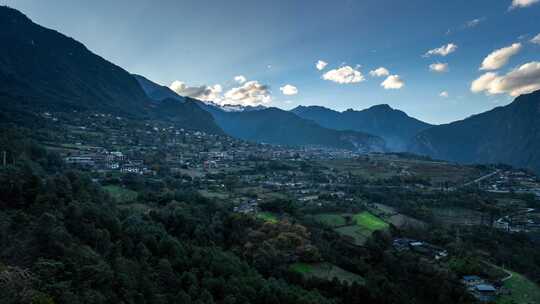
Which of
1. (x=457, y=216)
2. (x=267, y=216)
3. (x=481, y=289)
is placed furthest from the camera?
(x=457, y=216)

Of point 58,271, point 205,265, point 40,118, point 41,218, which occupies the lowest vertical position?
point 205,265

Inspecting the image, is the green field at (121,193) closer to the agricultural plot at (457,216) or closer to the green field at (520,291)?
→ the green field at (520,291)

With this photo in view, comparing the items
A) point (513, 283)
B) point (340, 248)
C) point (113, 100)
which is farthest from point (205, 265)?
point (113, 100)

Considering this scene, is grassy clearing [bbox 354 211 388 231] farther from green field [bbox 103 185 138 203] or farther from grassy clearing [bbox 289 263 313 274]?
green field [bbox 103 185 138 203]

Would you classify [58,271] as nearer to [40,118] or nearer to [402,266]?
[402,266]

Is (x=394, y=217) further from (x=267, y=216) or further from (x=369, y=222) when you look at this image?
(x=267, y=216)

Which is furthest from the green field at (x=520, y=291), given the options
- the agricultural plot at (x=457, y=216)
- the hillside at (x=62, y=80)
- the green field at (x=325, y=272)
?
the hillside at (x=62, y=80)

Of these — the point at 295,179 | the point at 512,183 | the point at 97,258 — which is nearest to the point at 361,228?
the point at 295,179
